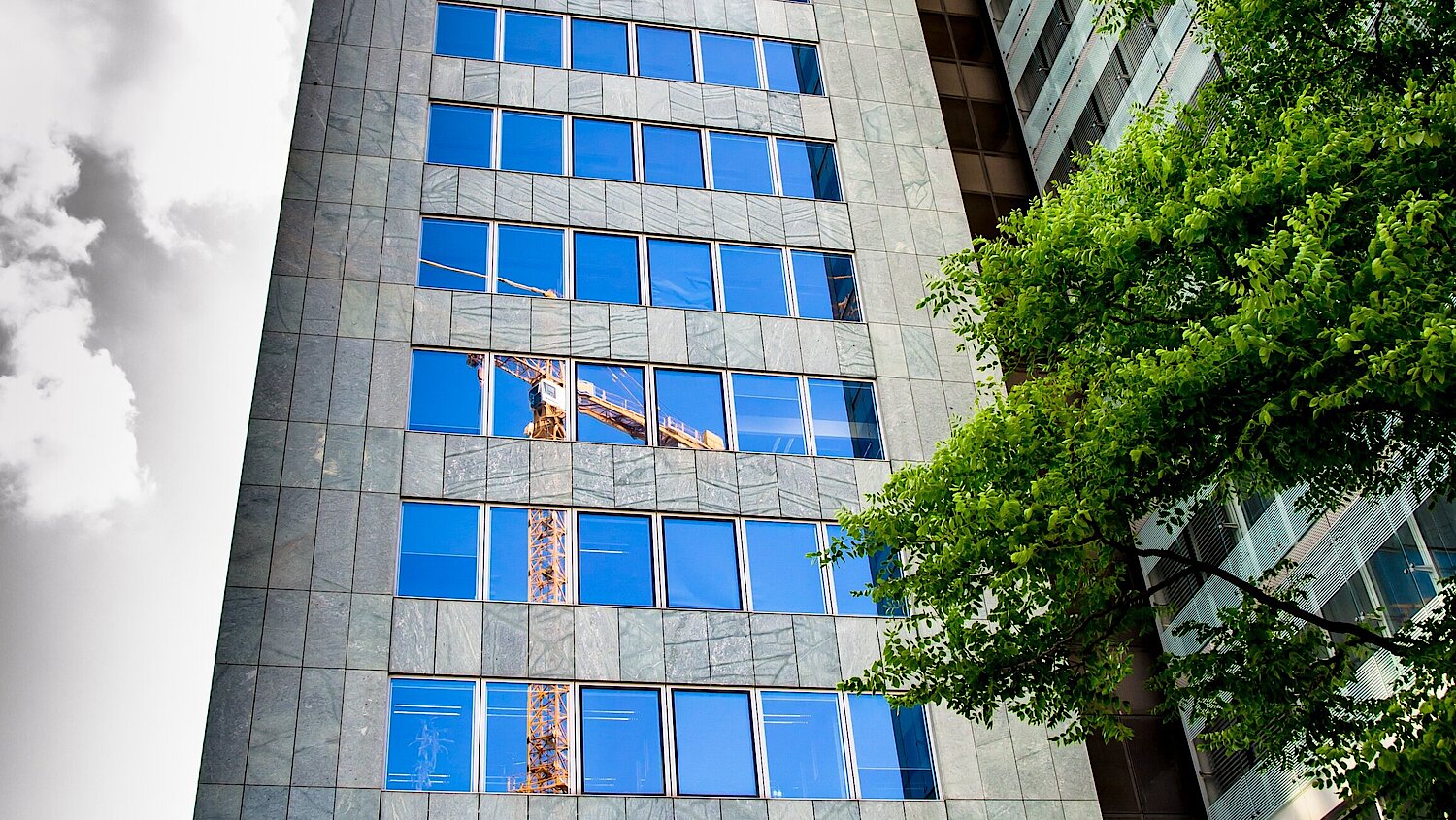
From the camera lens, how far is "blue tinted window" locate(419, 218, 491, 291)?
24.8 m

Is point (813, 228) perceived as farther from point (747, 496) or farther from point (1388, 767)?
point (1388, 767)

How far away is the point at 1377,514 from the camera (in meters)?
20.0

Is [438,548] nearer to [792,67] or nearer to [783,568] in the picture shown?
[783,568]

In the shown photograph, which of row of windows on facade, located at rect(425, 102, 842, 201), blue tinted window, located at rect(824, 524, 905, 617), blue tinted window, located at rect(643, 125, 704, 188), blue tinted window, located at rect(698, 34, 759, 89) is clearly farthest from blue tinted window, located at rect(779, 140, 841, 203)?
blue tinted window, located at rect(824, 524, 905, 617)

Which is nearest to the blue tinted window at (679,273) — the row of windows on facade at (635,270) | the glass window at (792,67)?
the row of windows on facade at (635,270)

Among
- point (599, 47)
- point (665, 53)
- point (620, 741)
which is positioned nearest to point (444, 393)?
point (620, 741)

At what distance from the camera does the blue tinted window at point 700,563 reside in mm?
22172

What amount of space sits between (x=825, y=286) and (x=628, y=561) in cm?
743

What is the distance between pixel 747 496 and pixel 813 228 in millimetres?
6657

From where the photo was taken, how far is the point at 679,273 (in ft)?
85.3

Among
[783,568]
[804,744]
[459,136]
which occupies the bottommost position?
[804,744]

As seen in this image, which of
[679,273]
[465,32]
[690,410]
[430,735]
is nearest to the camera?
[430,735]

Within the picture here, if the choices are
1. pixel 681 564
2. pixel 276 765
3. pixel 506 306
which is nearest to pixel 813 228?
pixel 506 306

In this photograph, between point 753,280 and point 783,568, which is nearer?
point 783,568
